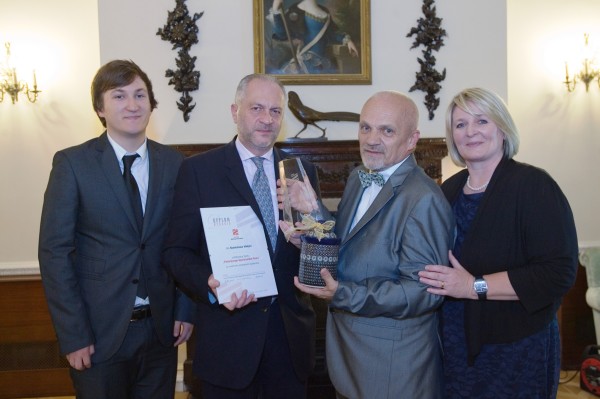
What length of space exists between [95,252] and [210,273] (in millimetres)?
511

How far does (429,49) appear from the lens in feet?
14.1

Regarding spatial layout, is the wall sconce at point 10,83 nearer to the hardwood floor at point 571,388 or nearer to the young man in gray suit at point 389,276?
the young man in gray suit at point 389,276

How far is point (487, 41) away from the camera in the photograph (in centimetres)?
436

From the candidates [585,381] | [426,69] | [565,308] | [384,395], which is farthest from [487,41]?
[384,395]

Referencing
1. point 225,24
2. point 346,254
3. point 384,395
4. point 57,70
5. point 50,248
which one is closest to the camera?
point 384,395

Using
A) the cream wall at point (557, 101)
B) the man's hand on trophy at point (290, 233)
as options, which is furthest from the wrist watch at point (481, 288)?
the cream wall at point (557, 101)

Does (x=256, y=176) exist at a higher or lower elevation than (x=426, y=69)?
lower

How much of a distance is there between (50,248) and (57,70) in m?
3.04

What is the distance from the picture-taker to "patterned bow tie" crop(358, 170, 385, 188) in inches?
77.4

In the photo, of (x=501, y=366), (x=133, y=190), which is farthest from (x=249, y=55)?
(x=501, y=366)

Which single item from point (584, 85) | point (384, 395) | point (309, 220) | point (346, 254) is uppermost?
point (584, 85)

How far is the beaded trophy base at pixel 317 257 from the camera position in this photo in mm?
1795

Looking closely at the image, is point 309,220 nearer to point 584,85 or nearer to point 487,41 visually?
point 487,41

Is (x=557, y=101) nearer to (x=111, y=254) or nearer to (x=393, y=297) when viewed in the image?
(x=393, y=297)
